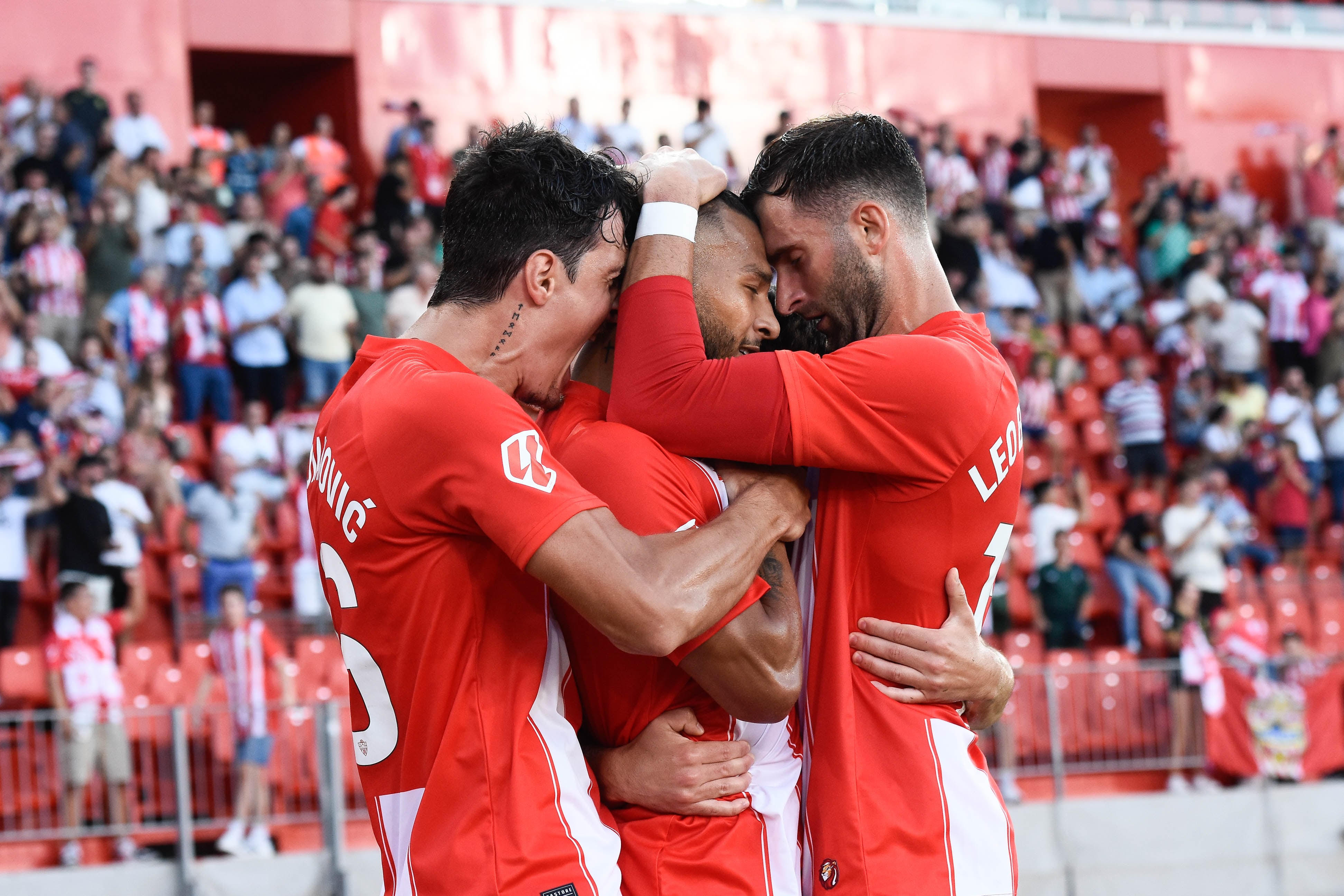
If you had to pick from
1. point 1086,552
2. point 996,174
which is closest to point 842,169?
point 1086,552

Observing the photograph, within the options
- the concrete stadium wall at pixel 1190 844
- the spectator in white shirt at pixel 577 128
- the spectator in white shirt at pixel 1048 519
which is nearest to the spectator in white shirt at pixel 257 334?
the spectator in white shirt at pixel 577 128

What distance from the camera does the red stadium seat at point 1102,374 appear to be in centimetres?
1748

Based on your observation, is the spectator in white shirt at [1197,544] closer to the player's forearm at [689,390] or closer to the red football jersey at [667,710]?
the red football jersey at [667,710]

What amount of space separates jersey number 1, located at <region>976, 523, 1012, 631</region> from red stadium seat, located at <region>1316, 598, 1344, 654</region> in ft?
37.8

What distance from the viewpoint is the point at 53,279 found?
12.8 meters

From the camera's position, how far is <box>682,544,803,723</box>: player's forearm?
289 centimetres

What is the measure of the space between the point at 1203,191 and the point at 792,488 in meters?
21.0

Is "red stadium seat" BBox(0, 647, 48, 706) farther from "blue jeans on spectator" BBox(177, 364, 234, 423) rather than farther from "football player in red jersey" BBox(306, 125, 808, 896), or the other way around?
"football player in red jersey" BBox(306, 125, 808, 896)

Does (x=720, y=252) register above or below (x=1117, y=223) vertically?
below

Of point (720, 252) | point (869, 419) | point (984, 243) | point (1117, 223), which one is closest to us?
point (869, 419)

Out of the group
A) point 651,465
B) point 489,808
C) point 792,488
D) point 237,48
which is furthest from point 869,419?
point 237,48

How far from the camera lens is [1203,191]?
72.9 ft

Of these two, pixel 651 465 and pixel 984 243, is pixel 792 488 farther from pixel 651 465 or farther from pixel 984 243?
pixel 984 243

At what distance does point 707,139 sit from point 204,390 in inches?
276
